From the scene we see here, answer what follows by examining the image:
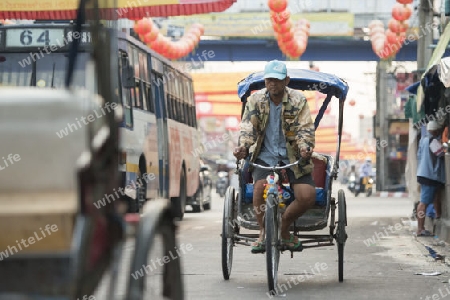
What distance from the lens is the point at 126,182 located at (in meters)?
16.3

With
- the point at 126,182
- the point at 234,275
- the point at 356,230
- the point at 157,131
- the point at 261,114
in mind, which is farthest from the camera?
the point at 157,131

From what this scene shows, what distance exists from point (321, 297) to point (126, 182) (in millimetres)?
8265

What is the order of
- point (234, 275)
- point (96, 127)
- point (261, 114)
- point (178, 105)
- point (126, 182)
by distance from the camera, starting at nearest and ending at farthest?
point (96, 127) < point (261, 114) < point (234, 275) < point (126, 182) < point (178, 105)

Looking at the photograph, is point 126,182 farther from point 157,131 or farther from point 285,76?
point 285,76

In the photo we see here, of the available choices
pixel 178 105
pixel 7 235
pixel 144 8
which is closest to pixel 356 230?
pixel 144 8

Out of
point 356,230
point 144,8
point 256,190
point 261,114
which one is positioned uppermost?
point 144,8

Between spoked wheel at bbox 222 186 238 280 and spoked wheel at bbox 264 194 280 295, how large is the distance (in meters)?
0.68

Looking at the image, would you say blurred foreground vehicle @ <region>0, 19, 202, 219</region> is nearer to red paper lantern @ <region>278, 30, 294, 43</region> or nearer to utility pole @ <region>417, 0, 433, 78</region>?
utility pole @ <region>417, 0, 433, 78</region>

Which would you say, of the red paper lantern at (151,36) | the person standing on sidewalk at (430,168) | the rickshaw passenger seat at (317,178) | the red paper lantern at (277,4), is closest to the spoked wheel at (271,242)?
the rickshaw passenger seat at (317,178)

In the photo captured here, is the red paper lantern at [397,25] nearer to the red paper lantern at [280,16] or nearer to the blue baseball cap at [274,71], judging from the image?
the red paper lantern at [280,16]

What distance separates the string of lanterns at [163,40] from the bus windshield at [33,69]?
439 inches

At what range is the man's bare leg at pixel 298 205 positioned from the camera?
884 cm

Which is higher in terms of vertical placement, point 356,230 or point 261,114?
point 261,114

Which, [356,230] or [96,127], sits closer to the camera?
[96,127]
